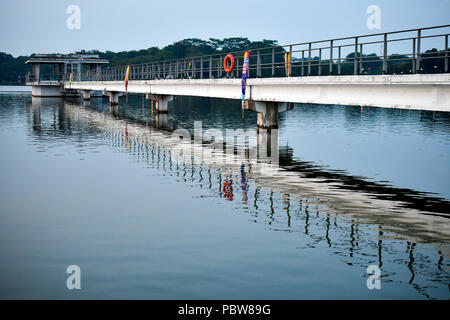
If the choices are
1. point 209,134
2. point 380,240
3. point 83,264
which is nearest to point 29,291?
point 83,264

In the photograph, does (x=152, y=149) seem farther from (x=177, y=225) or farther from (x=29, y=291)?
(x=29, y=291)

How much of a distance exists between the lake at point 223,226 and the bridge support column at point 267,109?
772cm

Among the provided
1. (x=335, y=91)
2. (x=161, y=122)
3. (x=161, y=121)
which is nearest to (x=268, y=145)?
(x=335, y=91)

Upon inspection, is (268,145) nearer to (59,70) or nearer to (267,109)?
(267,109)

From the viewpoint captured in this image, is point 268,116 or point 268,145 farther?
point 268,116

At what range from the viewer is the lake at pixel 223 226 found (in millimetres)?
9641

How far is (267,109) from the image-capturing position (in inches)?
1389

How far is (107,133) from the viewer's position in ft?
123

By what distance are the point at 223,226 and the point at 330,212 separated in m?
3.25

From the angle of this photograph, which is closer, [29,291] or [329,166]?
[29,291]

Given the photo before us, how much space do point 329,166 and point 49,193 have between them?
11918 millimetres

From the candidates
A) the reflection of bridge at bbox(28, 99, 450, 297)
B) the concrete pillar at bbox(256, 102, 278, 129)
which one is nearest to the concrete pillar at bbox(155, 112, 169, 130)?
the concrete pillar at bbox(256, 102, 278, 129)

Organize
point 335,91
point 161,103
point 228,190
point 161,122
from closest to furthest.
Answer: point 228,190 → point 335,91 → point 161,122 → point 161,103

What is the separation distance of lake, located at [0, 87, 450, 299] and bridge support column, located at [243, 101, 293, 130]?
7725 millimetres
